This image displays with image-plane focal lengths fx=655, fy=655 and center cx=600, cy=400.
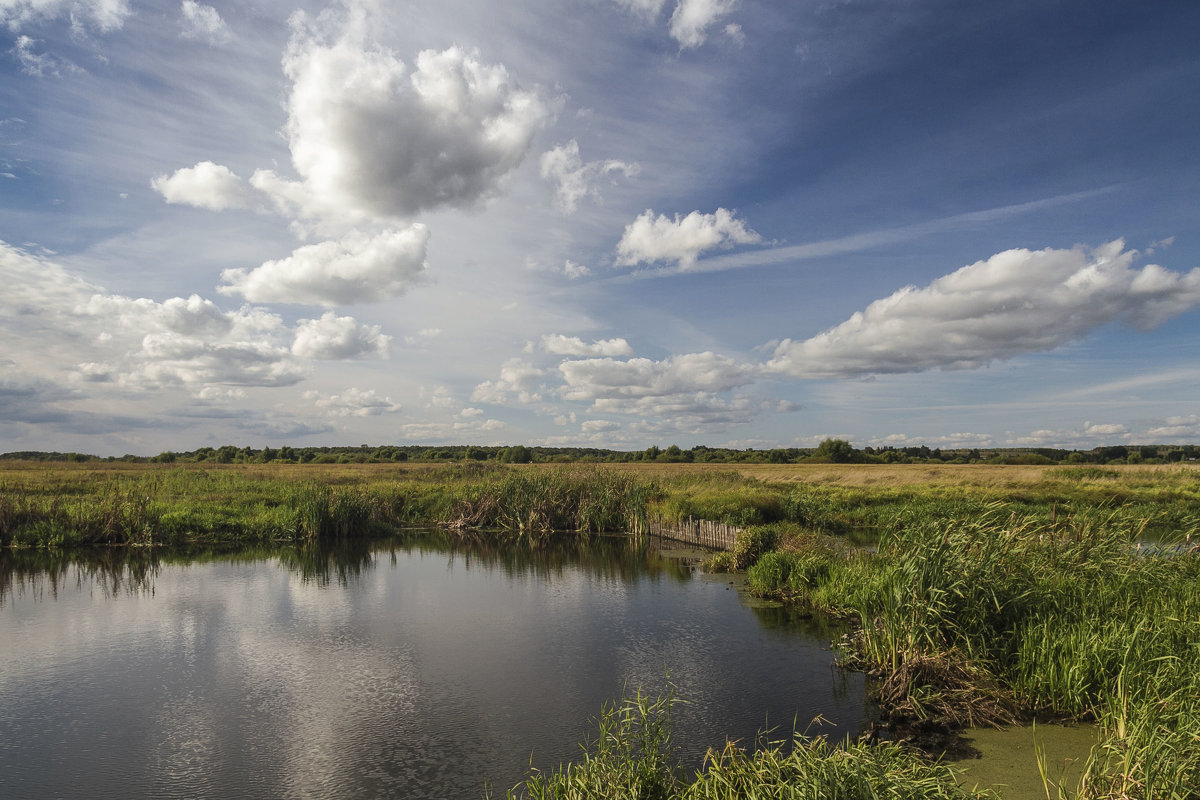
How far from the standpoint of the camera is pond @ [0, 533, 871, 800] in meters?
7.79

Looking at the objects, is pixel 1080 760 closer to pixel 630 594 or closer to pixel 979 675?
pixel 979 675

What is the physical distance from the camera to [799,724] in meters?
8.61

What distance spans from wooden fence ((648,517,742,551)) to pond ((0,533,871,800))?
485 cm

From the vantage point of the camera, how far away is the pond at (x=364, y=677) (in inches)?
307

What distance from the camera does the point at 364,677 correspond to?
1072cm

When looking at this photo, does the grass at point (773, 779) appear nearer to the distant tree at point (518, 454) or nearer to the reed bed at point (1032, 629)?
the reed bed at point (1032, 629)

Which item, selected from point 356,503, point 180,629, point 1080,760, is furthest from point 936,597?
point 356,503

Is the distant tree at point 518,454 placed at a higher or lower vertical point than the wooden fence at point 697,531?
higher

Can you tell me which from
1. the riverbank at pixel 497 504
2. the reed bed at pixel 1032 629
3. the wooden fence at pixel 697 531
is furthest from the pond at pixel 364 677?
the riverbank at pixel 497 504

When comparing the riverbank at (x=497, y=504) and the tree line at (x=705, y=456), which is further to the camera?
the tree line at (x=705, y=456)

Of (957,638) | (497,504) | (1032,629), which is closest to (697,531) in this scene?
(497,504)

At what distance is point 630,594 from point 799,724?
859cm

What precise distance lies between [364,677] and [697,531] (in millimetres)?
16804

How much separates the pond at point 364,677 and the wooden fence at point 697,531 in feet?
15.9
